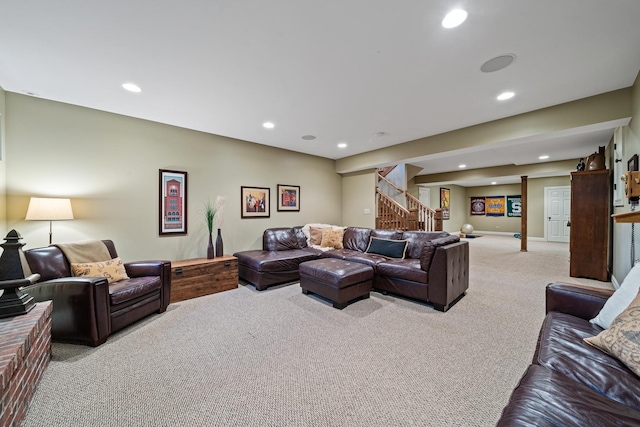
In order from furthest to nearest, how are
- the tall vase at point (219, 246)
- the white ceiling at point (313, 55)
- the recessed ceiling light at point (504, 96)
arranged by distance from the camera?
the tall vase at point (219, 246) → the recessed ceiling light at point (504, 96) → the white ceiling at point (313, 55)

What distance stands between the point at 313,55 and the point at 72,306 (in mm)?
3093

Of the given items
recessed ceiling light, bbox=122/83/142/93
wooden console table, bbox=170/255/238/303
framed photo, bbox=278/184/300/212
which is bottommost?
wooden console table, bbox=170/255/238/303

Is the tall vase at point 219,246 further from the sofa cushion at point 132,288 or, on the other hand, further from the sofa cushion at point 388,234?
the sofa cushion at point 388,234

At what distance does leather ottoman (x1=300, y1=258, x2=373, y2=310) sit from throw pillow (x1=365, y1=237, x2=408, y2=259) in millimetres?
735

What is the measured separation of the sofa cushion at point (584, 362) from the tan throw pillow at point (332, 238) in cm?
348

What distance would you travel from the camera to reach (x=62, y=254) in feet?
8.42

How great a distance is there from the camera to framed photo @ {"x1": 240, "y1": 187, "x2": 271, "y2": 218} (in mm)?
4801

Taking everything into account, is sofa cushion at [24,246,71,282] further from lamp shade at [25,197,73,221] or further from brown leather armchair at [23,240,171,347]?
lamp shade at [25,197,73,221]

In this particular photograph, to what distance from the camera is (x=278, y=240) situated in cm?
484

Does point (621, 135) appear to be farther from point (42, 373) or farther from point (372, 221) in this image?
point (42, 373)

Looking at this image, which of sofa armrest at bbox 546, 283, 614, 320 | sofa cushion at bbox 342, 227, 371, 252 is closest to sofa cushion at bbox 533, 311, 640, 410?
sofa armrest at bbox 546, 283, 614, 320

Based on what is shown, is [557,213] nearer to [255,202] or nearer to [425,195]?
[425,195]

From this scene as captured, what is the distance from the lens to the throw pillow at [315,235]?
204 inches

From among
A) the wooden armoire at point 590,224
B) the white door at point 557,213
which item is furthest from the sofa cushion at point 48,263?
the white door at point 557,213
